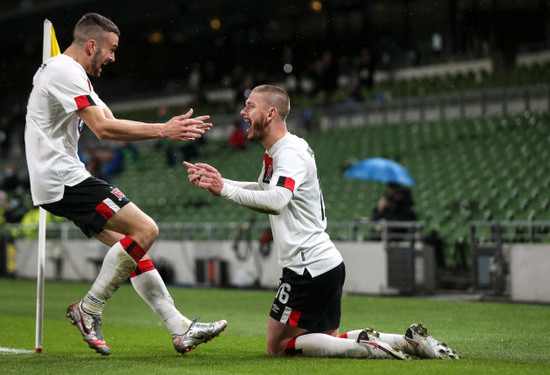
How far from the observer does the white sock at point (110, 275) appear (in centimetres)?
587

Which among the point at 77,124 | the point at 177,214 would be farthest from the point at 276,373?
the point at 177,214

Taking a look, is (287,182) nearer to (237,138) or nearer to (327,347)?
(327,347)

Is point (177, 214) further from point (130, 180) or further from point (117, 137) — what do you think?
point (117, 137)

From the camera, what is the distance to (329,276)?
19.4 feet

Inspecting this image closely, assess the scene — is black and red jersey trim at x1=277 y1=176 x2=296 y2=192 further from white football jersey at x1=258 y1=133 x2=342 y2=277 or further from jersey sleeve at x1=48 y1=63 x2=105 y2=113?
jersey sleeve at x1=48 y1=63 x2=105 y2=113

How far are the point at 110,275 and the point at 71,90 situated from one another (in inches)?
49.4

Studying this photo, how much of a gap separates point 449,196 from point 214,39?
18.7m

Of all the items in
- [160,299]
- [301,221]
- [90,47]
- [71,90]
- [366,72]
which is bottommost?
[160,299]

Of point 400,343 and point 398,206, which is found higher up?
point 398,206

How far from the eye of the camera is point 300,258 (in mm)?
5902

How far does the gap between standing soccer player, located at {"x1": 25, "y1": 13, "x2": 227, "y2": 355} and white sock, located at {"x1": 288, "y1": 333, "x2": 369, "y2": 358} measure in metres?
0.56

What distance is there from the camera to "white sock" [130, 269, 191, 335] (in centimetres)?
602

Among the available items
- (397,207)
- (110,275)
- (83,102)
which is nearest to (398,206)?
(397,207)

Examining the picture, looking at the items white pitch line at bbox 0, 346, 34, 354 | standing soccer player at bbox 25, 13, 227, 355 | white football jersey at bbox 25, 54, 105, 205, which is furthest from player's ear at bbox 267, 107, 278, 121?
white pitch line at bbox 0, 346, 34, 354
